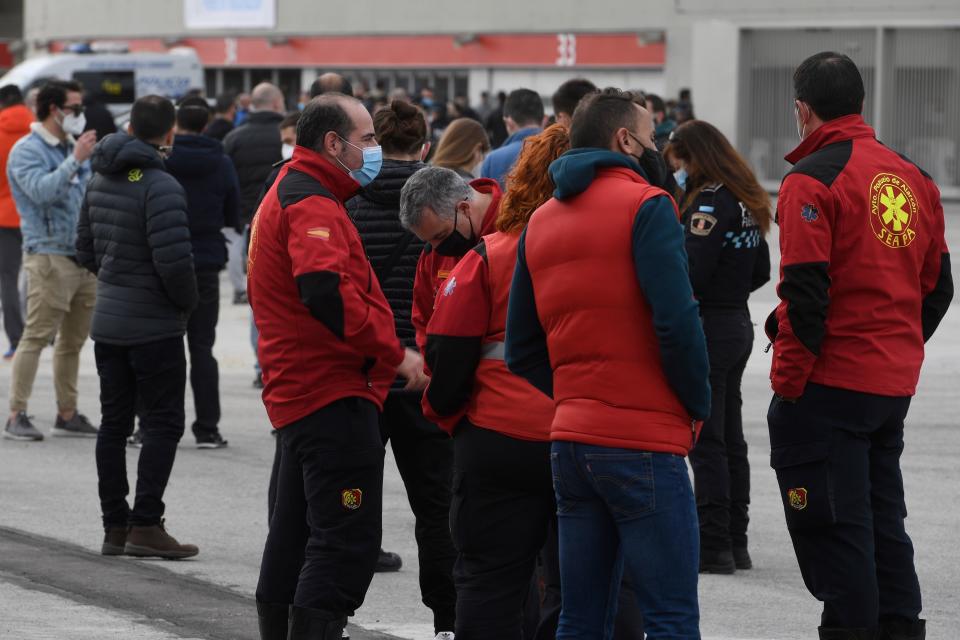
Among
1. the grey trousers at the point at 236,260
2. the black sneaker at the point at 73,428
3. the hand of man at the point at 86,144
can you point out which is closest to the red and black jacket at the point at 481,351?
the hand of man at the point at 86,144

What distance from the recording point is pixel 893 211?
527 centimetres

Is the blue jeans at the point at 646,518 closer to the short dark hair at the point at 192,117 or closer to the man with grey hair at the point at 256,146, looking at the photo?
the short dark hair at the point at 192,117

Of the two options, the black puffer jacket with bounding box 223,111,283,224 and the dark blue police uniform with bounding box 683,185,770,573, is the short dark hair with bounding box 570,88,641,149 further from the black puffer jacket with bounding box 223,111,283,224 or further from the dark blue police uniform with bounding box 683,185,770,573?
the black puffer jacket with bounding box 223,111,283,224

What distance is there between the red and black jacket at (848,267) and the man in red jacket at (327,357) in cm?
119

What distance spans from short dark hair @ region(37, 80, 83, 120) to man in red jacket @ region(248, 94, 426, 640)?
200 inches

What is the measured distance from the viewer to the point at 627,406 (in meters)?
4.36

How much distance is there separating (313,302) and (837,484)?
→ 1.71 meters

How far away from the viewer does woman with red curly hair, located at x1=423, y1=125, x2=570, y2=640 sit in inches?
192

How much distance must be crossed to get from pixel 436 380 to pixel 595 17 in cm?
3204

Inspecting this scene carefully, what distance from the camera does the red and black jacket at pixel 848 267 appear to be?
5.19 m

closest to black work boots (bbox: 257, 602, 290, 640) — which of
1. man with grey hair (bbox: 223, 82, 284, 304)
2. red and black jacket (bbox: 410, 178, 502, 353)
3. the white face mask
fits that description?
red and black jacket (bbox: 410, 178, 502, 353)

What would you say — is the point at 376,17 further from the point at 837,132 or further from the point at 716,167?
the point at 837,132

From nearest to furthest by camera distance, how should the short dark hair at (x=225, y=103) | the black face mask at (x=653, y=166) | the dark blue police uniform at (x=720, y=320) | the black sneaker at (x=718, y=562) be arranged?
the black face mask at (x=653, y=166) < the dark blue police uniform at (x=720, y=320) < the black sneaker at (x=718, y=562) < the short dark hair at (x=225, y=103)

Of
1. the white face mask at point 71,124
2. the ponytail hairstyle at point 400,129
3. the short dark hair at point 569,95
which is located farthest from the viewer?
the white face mask at point 71,124
